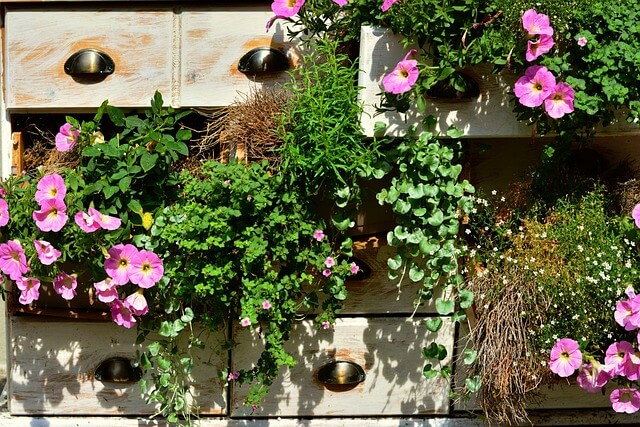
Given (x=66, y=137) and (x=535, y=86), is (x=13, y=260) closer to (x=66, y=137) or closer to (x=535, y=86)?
(x=66, y=137)

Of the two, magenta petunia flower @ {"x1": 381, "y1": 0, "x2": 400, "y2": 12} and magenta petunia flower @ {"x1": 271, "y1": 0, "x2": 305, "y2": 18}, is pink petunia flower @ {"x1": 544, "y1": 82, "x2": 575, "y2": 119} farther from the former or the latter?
magenta petunia flower @ {"x1": 271, "y1": 0, "x2": 305, "y2": 18}

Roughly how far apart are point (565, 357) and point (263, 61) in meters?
1.23

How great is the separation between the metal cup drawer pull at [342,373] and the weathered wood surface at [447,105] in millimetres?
769

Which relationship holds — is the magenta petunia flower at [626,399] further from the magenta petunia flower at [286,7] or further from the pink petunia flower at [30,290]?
the pink petunia flower at [30,290]

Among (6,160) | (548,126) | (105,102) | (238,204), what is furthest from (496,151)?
(6,160)

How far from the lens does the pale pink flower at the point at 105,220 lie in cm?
275

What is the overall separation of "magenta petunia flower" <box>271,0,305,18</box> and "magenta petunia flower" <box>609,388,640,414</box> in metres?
1.41

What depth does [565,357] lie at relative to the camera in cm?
275

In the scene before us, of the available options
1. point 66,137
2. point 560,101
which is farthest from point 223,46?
point 560,101

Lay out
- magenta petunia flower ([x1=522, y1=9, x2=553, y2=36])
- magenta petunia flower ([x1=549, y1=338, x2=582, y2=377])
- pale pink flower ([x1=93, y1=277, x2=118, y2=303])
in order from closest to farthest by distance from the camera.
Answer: magenta petunia flower ([x1=522, y1=9, x2=553, y2=36])
magenta petunia flower ([x1=549, y1=338, x2=582, y2=377])
pale pink flower ([x1=93, y1=277, x2=118, y2=303])

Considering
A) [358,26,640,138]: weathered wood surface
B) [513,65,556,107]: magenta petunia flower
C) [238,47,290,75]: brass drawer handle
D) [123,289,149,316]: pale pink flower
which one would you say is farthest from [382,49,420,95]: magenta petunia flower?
[123,289,149,316]: pale pink flower

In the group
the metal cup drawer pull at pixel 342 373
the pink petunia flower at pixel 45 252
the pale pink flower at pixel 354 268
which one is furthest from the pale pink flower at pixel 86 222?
the metal cup drawer pull at pixel 342 373

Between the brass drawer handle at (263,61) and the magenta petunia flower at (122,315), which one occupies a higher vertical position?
the brass drawer handle at (263,61)

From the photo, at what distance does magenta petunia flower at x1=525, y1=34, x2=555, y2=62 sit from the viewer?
8.61 ft
